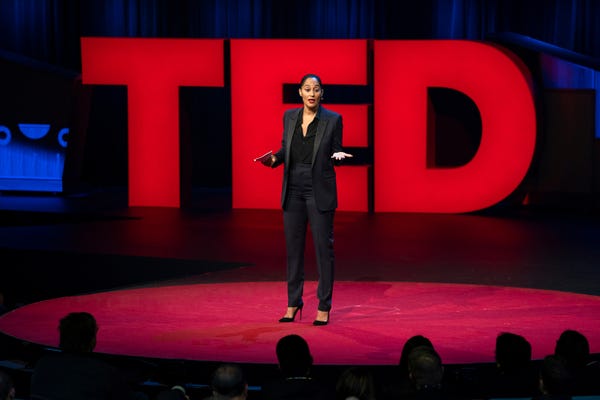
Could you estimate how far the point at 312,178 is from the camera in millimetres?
5922

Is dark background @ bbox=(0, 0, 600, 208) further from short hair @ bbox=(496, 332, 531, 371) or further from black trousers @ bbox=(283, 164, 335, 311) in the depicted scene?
short hair @ bbox=(496, 332, 531, 371)

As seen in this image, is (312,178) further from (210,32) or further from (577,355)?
(210,32)

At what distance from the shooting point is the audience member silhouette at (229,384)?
3.20 meters

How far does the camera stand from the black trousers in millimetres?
5949

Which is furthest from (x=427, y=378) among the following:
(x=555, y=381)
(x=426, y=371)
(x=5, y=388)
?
(x=5, y=388)

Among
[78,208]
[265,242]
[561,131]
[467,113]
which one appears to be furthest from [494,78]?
[78,208]

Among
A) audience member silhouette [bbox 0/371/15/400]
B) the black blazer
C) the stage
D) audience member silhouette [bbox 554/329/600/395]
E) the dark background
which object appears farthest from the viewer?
the dark background

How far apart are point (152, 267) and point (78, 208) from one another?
6.46 metres

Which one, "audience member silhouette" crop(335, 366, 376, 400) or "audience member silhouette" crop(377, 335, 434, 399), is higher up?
"audience member silhouette" crop(335, 366, 376, 400)

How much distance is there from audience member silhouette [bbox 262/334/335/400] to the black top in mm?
2250

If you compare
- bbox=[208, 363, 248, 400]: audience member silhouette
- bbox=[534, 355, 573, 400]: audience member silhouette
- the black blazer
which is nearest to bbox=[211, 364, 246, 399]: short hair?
bbox=[208, 363, 248, 400]: audience member silhouette

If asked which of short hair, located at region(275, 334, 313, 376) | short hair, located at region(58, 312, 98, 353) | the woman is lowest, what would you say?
short hair, located at region(275, 334, 313, 376)

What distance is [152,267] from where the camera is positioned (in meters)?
8.83

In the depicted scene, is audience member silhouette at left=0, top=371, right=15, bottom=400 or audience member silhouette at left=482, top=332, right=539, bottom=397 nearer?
audience member silhouette at left=0, top=371, right=15, bottom=400
